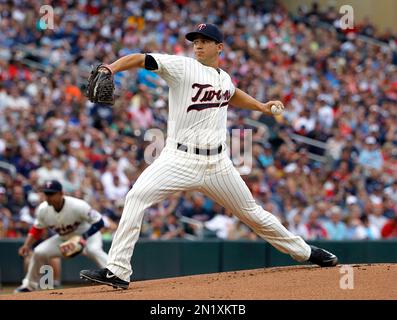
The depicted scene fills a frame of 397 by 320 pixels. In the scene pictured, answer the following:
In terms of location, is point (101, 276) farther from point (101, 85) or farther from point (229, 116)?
point (229, 116)

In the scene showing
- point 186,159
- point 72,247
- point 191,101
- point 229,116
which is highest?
point 229,116

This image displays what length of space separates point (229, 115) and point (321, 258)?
8295 mm

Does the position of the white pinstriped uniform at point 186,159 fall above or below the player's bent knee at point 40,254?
above

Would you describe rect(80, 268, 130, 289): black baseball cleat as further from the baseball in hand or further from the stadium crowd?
the stadium crowd

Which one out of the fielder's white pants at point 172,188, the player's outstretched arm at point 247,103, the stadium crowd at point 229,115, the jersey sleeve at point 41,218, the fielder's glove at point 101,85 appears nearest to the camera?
the fielder's glove at point 101,85

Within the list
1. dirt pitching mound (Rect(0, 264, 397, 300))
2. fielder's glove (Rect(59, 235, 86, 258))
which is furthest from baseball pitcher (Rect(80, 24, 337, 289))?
fielder's glove (Rect(59, 235, 86, 258))

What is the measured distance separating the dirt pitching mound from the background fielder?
2647 millimetres

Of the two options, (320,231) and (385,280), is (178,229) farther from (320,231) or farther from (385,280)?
(385,280)

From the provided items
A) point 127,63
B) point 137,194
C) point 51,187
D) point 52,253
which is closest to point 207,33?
point 127,63

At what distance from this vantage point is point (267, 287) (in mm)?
6848

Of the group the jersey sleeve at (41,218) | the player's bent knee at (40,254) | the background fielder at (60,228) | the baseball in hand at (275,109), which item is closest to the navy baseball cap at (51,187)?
the background fielder at (60,228)

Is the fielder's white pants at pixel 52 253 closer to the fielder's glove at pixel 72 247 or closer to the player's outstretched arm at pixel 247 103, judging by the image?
the fielder's glove at pixel 72 247

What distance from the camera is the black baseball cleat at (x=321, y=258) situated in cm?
→ 766

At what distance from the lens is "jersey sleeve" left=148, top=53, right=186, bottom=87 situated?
672 centimetres
